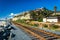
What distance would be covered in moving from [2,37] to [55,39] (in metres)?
6.06

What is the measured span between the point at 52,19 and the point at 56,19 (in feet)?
15.7

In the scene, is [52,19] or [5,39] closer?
[5,39]

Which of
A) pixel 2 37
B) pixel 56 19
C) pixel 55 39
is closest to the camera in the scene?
pixel 2 37

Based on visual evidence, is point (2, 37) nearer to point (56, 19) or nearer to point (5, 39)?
point (5, 39)

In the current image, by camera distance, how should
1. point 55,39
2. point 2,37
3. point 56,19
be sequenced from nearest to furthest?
point 2,37
point 55,39
point 56,19

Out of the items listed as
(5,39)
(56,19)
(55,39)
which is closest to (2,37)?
(5,39)

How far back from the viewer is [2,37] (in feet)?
59.5

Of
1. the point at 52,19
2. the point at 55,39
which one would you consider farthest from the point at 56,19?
the point at 55,39

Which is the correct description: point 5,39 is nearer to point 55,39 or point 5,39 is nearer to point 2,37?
point 2,37

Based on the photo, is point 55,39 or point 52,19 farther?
point 52,19

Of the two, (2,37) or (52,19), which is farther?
(52,19)

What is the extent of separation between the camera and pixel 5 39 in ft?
60.4

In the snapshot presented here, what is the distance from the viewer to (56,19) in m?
92.5

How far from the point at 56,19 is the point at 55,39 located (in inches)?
2861
